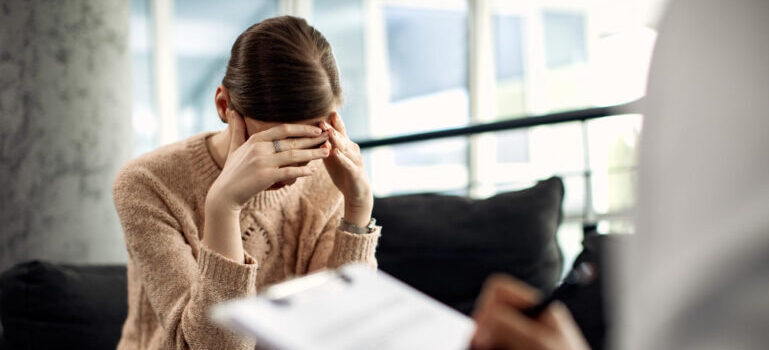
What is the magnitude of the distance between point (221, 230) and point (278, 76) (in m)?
0.31

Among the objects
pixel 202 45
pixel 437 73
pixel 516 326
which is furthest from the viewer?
pixel 437 73

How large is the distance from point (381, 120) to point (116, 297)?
4.25 m

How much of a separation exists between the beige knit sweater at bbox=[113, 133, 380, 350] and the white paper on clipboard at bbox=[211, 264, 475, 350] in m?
0.62

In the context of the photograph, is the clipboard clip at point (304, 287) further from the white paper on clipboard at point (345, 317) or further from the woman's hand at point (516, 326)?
the woman's hand at point (516, 326)

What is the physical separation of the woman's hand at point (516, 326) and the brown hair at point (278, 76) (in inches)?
33.5

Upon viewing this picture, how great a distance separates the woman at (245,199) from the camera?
1.15 metres

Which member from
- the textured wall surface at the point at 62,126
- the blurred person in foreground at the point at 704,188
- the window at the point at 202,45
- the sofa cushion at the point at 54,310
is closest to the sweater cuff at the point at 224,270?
the sofa cushion at the point at 54,310

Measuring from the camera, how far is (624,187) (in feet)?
1.08

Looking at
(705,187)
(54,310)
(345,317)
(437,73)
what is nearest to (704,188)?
(705,187)

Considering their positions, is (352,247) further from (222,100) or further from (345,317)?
(345,317)

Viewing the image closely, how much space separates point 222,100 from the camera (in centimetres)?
134

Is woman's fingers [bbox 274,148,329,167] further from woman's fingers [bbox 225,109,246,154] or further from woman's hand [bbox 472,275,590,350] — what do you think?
woman's hand [bbox 472,275,590,350]

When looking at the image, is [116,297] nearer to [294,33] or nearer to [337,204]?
[337,204]

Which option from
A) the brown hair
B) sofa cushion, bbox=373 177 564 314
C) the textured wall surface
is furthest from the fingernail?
the textured wall surface
